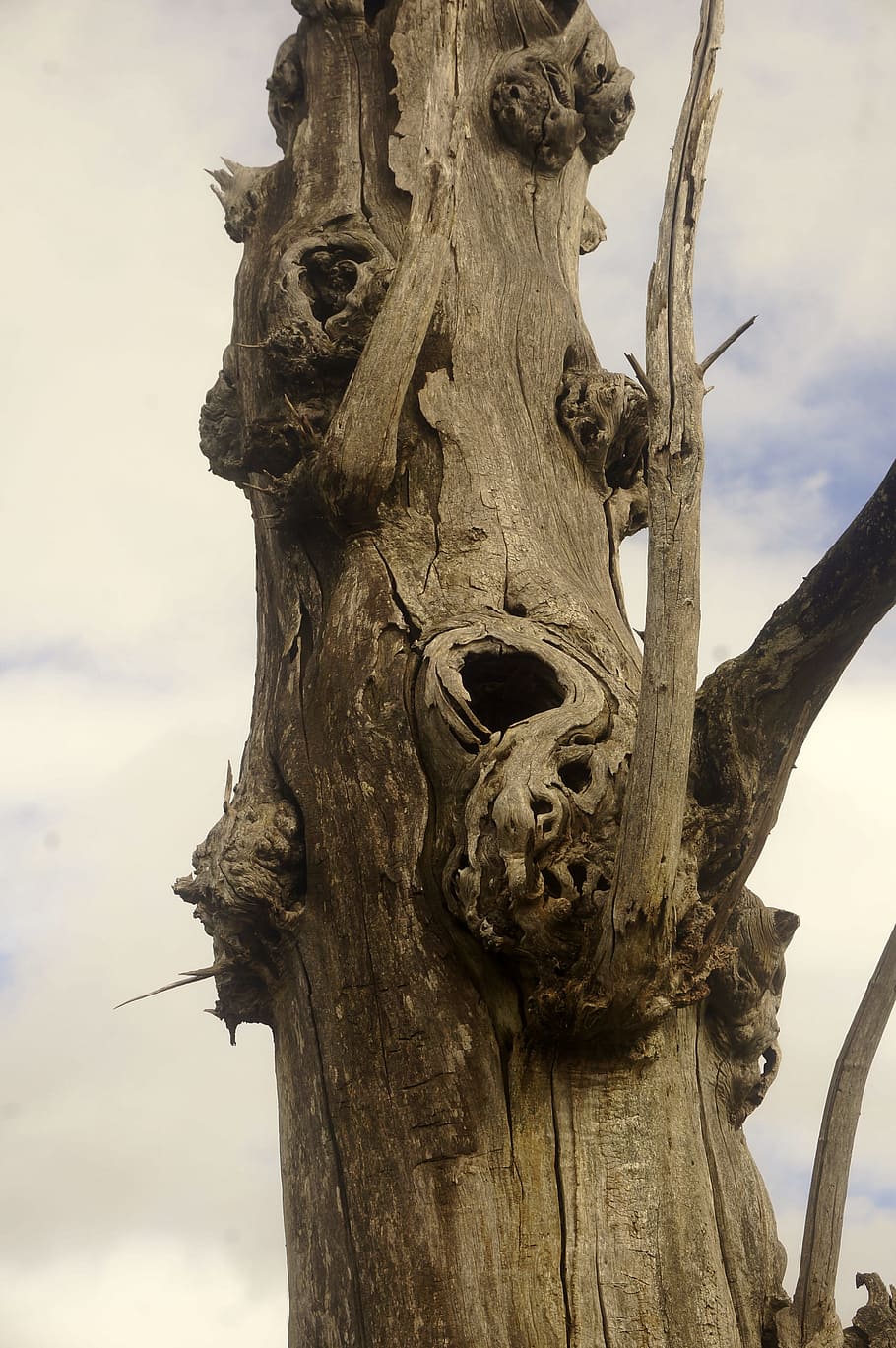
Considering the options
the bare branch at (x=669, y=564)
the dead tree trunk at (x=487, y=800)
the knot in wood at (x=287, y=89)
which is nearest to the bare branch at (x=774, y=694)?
the dead tree trunk at (x=487, y=800)

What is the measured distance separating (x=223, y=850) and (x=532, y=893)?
670mm

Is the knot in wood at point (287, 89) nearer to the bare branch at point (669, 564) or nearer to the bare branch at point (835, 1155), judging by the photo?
the bare branch at point (669, 564)

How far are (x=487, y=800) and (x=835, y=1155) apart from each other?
32.8 inches

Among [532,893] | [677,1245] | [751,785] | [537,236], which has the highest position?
[537,236]

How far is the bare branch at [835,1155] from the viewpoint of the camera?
2127mm

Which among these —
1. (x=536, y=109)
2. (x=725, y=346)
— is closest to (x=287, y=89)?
(x=536, y=109)

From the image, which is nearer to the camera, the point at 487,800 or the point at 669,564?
the point at 669,564

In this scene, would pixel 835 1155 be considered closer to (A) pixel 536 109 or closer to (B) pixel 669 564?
(B) pixel 669 564

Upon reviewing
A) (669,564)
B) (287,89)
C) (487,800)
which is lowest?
(487,800)

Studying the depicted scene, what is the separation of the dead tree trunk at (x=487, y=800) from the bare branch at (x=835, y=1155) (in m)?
0.12

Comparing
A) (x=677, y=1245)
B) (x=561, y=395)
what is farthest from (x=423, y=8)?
(x=677, y=1245)

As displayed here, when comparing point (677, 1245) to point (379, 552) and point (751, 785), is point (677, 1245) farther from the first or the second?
point (379, 552)

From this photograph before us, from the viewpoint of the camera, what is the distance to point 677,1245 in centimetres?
215

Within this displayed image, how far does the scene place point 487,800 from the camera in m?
2.27
